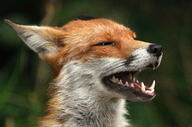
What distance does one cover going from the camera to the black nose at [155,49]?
7.66m

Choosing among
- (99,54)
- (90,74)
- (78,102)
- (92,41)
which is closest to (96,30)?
(92,41)

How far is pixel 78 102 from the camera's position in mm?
8047

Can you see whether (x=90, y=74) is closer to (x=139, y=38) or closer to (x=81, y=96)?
(x=81, y=96)

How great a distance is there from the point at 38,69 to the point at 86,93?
378 cm

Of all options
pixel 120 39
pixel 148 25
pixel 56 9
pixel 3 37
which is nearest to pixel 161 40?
pixel 148 25

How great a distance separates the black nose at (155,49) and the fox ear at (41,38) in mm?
1260

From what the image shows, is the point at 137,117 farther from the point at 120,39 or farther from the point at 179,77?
the point at 120,39

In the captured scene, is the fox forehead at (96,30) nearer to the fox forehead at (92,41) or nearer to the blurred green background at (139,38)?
the fox forehead at (92,41)

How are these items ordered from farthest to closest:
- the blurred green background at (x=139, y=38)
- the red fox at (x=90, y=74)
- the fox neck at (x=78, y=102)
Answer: the blurred green background at (x=139, y=38)
the fox neck at (x=78, y=102)
the red fox at (x=90, y=74)

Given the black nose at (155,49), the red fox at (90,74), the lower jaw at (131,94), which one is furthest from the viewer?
the red fox at (90,74)

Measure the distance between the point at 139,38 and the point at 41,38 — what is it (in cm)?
454

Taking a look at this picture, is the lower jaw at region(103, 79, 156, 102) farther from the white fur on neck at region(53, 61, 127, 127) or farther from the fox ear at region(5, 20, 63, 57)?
the fox ear at region(5, 20, 63, 57)

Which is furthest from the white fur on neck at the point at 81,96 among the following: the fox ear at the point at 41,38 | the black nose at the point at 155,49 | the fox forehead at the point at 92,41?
the black nose at the point at 155,49

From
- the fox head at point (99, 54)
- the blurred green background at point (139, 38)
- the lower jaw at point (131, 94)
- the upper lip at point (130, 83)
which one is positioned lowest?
the blurred green background at point (139, 38)
